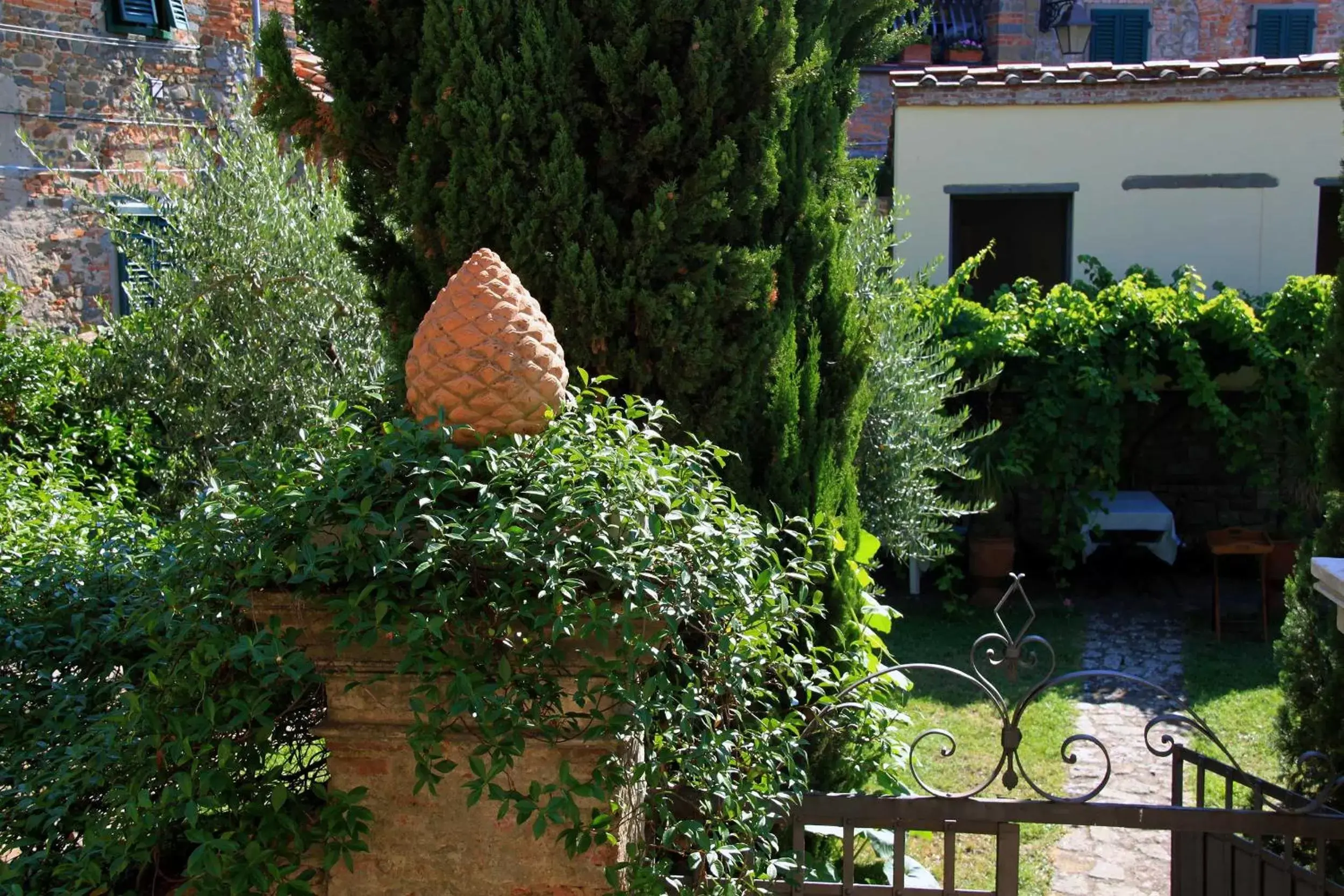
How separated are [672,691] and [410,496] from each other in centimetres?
63

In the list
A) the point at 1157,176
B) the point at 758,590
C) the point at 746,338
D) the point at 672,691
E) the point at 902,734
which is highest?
the point at 1157,176

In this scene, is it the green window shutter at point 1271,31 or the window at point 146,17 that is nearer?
the window at point 146,17

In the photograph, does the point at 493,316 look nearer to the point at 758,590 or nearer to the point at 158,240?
the point at 758,590

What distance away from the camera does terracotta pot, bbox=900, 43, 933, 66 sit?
16.0m

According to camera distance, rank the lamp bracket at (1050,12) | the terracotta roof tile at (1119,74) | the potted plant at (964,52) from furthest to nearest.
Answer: the potted plant at (964,52) < the lamp bracket at (1050,12) < the terracotta roof tile at (1119,74)

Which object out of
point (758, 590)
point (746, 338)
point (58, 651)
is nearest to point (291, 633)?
point (758, 590)

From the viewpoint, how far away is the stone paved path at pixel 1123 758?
15.7 feet

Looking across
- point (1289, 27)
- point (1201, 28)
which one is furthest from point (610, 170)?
point (1289, 27)

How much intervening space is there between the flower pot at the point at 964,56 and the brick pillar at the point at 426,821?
15.7 metres

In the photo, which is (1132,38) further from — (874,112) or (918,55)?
(874,112)

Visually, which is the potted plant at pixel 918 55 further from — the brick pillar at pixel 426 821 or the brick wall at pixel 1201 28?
the brick pillar at pixel 426 821

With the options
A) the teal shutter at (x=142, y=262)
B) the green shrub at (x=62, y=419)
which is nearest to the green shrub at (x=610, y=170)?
the green shrub at (x=62, y=419)

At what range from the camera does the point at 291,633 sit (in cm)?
218

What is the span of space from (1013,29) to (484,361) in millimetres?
15980
